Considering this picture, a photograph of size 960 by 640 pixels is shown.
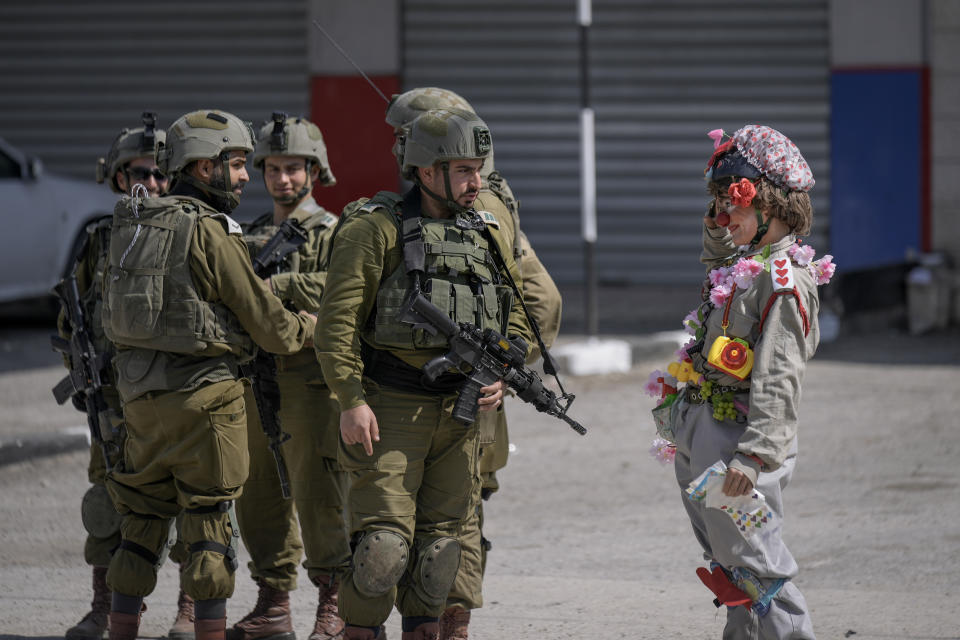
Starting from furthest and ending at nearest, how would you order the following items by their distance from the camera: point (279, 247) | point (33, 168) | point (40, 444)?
point (33, 168) → point (40, 444) → point (279, 247)

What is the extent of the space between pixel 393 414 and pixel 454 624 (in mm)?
824

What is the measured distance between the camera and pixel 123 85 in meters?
13.9

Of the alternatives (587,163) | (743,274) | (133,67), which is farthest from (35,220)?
(743,274)

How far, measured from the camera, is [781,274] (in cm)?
391

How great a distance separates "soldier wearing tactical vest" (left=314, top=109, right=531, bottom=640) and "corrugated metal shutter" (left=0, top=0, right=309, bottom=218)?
31.6 ft

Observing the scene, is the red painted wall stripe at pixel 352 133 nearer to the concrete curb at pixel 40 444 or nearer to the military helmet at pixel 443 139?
the concrete curb at pixel 40 444

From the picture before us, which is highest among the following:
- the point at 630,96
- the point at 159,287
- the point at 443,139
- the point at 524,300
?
the point at 630,96

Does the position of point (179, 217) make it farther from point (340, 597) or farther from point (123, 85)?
point (123, 85)

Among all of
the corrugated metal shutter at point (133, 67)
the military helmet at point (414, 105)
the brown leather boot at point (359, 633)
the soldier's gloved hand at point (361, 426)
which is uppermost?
the corrugated metal shutter at point (133, 67)

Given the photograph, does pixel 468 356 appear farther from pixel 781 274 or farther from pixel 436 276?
pixel 781 274

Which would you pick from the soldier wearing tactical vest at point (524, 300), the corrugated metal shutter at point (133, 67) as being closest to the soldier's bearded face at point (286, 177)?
the soldier wearing tactical vest at point (524, 300)

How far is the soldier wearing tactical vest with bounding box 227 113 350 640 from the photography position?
4.91m

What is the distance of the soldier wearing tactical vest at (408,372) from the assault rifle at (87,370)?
1119mm

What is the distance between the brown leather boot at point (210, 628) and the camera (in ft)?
14.4
